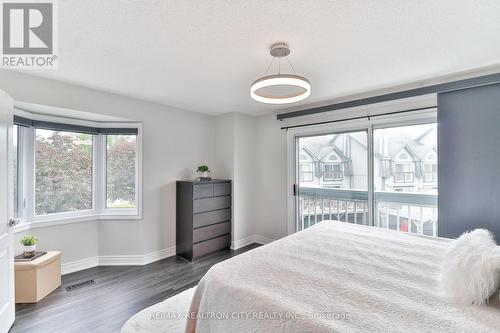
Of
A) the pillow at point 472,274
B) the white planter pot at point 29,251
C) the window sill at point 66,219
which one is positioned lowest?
the white planter pot at point 29,251

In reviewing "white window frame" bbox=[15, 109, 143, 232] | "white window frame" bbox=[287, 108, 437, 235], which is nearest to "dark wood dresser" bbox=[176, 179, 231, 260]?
"white window frame" bbox=[15, 109, 143, 232]

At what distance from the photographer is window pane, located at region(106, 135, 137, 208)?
3.31 meters

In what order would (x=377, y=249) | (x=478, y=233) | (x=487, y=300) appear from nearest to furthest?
(x=487, y=300), (x=478, y=233), (x=377, y=249)

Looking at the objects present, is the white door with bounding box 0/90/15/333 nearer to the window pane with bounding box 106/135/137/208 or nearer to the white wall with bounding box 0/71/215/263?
the white wall with bounding box 0/71/215/263

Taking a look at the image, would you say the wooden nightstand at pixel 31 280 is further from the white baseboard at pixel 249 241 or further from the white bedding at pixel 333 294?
the white baseboard at pixel 249 241

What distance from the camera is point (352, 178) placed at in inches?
131

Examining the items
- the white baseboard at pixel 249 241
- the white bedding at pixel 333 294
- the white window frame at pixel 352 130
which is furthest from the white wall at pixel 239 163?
the white bedding at pixel 333 294

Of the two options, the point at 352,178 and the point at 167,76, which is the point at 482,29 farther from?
the point at 167,76

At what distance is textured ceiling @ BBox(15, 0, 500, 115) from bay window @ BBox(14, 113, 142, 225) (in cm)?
84

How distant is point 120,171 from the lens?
3.34 meters

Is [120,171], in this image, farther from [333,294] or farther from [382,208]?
[382,208]

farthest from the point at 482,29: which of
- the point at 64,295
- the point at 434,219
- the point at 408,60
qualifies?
the point at 64,295

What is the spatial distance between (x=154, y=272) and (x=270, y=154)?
254 centimetres

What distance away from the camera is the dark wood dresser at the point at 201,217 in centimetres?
334
